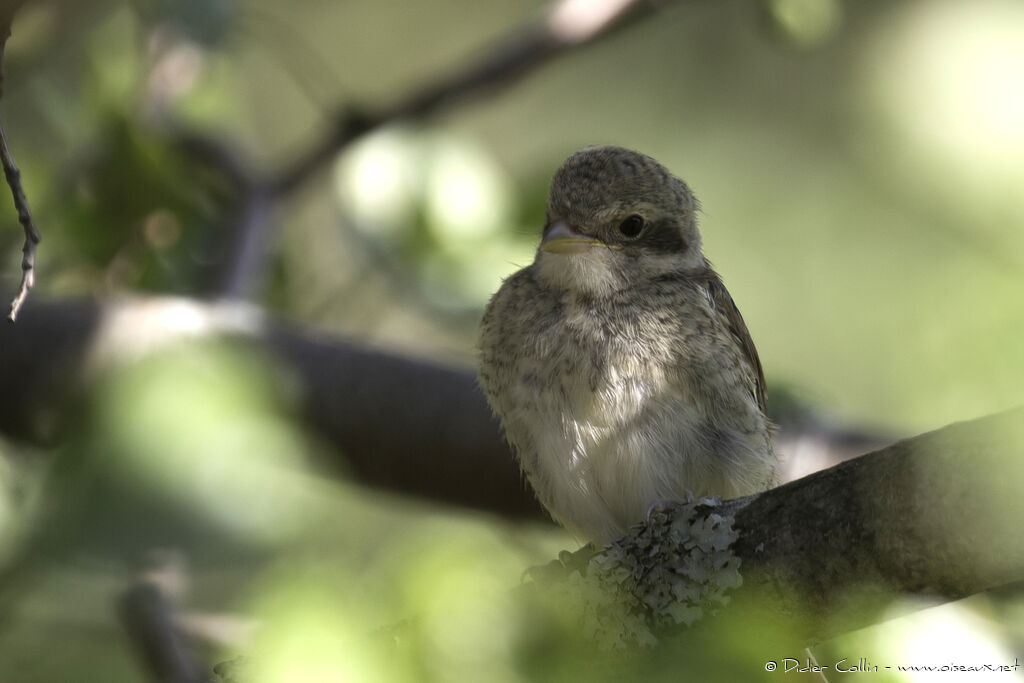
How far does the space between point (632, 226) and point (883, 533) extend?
1.61 metres

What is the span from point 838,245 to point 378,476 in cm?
276

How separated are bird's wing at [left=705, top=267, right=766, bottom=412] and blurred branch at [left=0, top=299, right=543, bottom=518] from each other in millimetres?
1155

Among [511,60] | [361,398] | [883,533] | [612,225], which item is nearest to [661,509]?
[883,533]

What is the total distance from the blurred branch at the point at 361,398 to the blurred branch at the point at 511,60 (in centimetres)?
87

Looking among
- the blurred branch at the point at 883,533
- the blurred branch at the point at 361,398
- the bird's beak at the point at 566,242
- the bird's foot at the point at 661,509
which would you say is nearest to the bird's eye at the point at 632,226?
the bird's beak at the point at 566,242

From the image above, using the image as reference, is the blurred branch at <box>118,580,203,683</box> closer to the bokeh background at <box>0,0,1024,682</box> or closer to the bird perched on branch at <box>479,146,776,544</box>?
the bokeh background at <box>0,0,1024,682</box>

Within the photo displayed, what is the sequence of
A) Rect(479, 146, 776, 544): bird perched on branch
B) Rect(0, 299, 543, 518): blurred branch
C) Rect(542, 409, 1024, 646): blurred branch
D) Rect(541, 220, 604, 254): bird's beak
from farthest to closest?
Rect(0, 299, 543, 518): blurred branch < Rect(541, 220, 604, 254): bird's beak < Rect(479, 146, 776, 544): bird perched on branch < Rect(542, 409, 1024, 646): blurred branch

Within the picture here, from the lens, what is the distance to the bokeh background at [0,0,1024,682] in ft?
6.71

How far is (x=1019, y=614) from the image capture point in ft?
9.66

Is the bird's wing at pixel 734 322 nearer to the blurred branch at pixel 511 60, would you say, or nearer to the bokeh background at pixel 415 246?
the bokeh background at pixel 415 246

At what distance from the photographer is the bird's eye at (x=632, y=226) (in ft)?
11.4

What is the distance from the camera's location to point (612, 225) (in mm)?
3445

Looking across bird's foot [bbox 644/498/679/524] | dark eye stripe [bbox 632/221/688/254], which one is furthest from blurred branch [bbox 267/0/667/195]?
bird's foot [bbox 644/498/679/524]

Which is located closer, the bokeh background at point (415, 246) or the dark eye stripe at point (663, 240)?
the bokeh background at point (415, 246)
